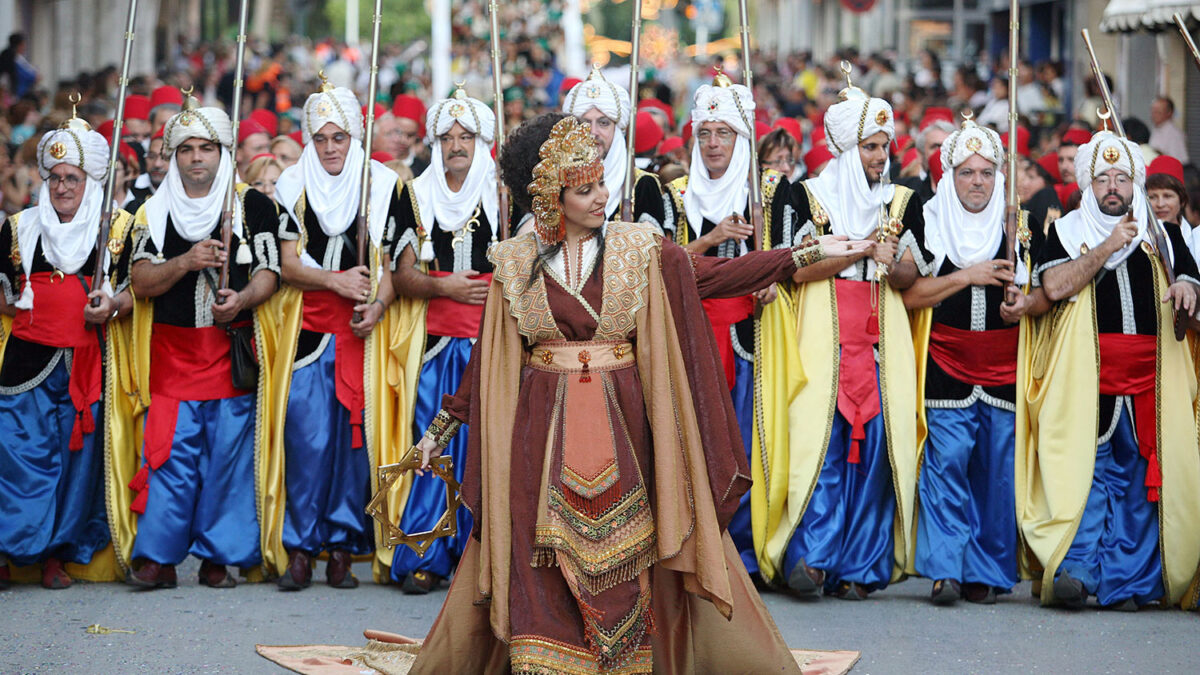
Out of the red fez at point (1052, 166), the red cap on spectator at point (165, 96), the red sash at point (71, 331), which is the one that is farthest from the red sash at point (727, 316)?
the red cap on spectator at point (165, 96)

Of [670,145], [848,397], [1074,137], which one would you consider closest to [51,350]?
[848,397]

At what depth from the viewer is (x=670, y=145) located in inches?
372

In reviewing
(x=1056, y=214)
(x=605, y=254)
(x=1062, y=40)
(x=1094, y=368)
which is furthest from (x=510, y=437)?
(x=1062, y=40)

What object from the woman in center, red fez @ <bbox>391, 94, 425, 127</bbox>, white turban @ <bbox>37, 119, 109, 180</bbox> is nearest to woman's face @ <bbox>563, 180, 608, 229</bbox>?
the woman in center

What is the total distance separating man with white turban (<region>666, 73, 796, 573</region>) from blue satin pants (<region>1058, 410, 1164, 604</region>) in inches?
54.4

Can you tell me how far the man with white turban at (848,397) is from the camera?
675 cm

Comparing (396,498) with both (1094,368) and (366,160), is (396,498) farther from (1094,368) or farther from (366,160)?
(1094,368)

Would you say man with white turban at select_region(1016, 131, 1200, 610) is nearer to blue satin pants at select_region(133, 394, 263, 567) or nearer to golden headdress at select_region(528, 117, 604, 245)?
golden headdress at select_region(528, 117, 604, 245)

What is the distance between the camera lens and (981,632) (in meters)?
6.22

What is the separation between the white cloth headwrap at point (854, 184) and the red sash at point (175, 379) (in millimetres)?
2668

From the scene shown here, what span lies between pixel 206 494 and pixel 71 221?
51.7 inches

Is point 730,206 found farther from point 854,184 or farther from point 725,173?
point 854,184

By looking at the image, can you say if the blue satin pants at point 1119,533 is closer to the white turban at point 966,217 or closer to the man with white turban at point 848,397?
the man with white turban at point 848,397

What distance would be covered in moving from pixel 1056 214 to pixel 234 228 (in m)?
4.19
